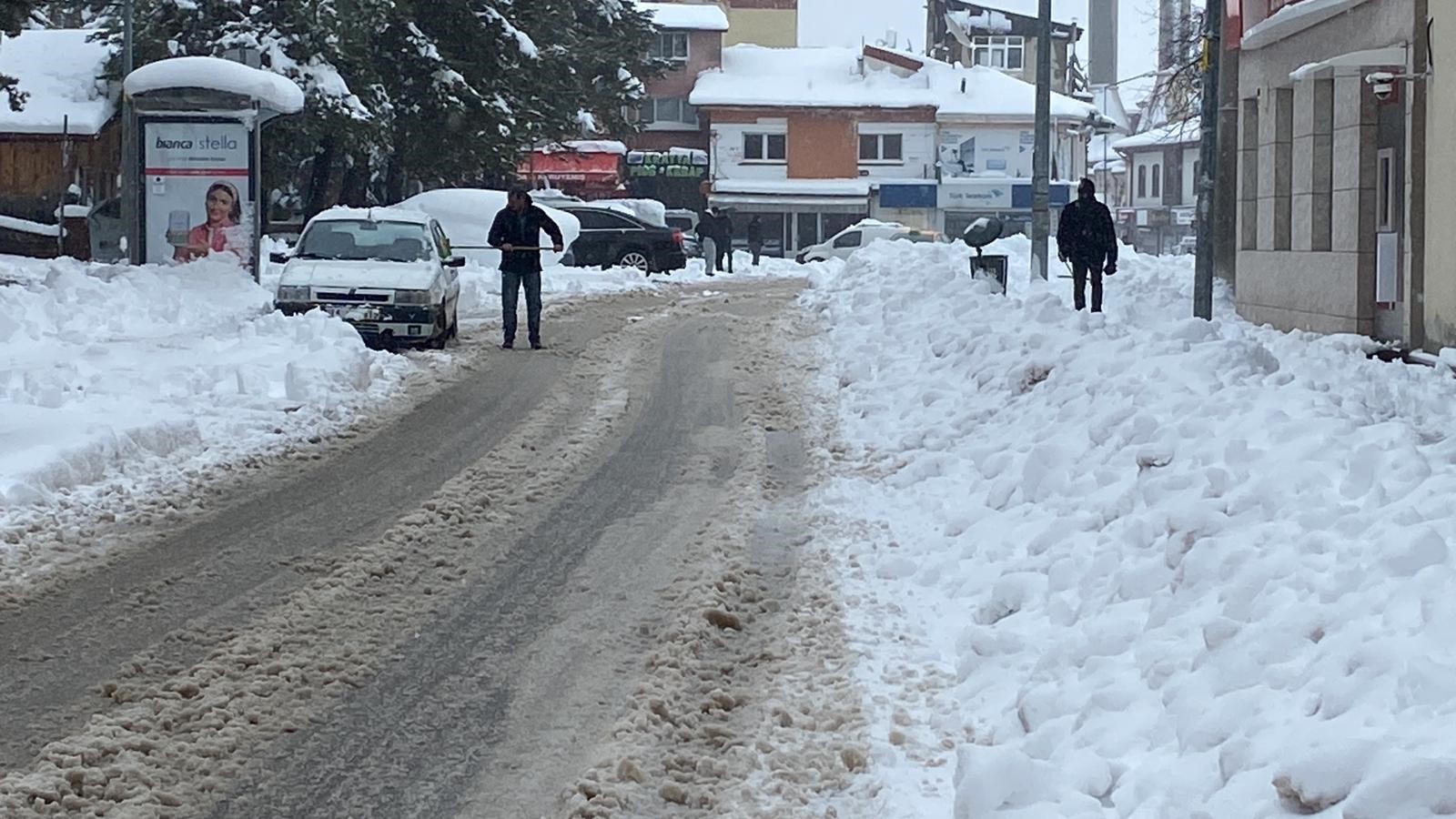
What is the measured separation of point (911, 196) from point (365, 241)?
4661 centimetres

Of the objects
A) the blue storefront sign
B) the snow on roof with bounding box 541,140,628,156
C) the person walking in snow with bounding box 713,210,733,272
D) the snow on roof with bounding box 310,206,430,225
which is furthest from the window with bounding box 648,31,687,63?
the snow on roof with bounding box 310,206,430,225

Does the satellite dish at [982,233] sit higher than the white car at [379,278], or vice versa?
the satellite dish at [982,233]

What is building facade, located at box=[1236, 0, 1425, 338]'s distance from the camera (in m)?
19.1

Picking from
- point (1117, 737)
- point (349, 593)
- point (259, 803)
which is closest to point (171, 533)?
point (349, 593)

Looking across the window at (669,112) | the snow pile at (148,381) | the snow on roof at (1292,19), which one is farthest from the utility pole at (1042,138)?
the window at (669,112)

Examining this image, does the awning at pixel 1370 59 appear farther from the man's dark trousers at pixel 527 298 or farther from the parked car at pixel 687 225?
the parked car at pixel 687 225

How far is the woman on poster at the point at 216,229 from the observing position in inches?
986

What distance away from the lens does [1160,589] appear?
671 centimetres

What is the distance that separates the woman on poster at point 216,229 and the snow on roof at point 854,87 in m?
41.5

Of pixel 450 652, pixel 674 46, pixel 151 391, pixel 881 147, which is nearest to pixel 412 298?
pixel 151 391

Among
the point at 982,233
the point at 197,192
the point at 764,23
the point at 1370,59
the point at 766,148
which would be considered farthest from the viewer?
the point at 764,23

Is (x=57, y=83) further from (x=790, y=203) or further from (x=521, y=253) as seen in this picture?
(x=790, y=203)

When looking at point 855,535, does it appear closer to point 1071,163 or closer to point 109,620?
point 109,620

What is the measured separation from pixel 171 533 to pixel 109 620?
6.34 feet
